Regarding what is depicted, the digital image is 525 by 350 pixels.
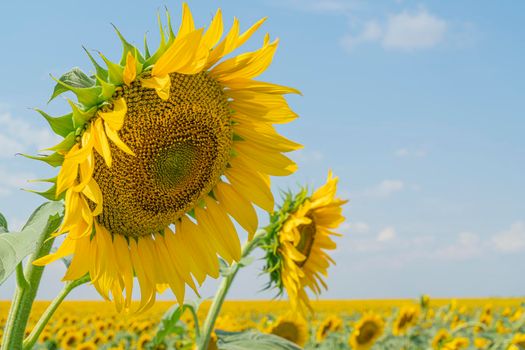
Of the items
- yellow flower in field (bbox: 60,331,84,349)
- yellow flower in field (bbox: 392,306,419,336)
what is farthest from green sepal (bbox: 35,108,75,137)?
yellow flower in field (bbox: 60,331,84,349)

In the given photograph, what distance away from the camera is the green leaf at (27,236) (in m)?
1.84

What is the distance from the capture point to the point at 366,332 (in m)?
7.81

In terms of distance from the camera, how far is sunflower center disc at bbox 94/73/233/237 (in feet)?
7.77

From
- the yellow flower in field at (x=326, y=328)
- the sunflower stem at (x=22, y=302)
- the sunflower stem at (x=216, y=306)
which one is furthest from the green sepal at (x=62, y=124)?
the yellow flower in field at (x=326, y=328)

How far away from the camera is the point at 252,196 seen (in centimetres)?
269

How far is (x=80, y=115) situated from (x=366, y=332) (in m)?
6.29

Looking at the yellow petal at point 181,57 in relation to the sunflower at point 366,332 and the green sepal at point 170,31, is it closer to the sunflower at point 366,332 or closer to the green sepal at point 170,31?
the green sepal at point 170,31

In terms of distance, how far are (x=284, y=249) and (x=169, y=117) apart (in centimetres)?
204

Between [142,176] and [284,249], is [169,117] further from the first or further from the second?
[284,249]

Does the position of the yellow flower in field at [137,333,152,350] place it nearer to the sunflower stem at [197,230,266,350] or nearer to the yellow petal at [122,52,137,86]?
the sunflower stem at [197,230,266,350]

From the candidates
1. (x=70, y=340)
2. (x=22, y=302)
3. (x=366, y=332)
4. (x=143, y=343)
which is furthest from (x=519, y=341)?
(x=70, y=340)

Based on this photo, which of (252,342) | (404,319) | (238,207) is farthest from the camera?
(404,319)

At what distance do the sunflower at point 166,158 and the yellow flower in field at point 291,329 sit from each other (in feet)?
14.1

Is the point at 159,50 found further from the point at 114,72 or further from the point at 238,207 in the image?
the point at 238,207
